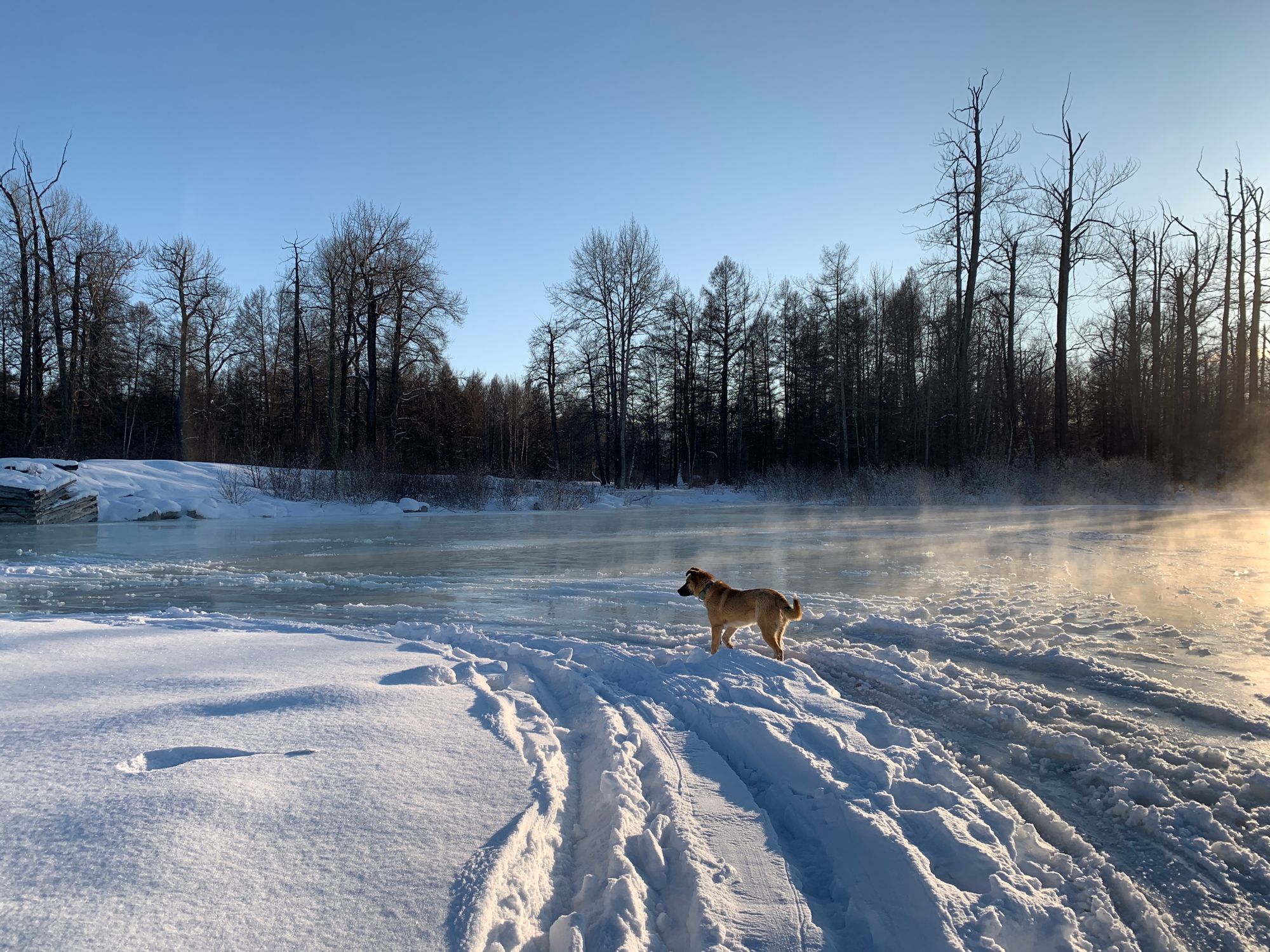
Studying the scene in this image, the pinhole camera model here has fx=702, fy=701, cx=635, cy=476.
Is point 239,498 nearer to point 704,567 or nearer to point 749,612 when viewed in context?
point 704,567

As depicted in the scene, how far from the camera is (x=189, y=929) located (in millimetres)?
1555

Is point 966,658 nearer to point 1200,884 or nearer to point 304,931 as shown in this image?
point 1200,884

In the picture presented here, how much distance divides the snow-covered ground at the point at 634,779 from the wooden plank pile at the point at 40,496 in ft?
38.0

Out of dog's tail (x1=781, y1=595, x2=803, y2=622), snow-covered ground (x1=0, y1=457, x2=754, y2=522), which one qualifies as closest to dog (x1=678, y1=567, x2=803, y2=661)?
dog's tail (x1=781, y1=595, x2=803, y2=622)

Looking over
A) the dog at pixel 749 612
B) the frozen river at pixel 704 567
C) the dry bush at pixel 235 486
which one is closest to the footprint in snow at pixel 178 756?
the dog at pixel 749 612

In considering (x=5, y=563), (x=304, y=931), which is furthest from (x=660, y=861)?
(x=5, y=563)

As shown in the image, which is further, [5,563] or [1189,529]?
[1189,529]

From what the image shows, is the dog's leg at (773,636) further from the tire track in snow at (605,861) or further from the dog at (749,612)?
the tire track in snow at (605,861)

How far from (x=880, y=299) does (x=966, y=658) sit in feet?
122

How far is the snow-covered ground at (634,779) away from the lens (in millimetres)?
1819

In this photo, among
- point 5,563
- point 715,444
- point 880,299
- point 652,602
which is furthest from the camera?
point 715,444

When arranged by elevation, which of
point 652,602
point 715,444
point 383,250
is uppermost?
point 383,250

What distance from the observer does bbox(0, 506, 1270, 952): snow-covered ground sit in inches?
71.6

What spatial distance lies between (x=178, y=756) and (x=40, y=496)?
17023mm
